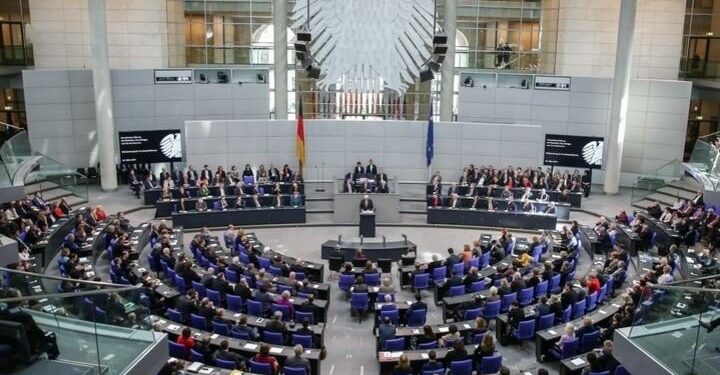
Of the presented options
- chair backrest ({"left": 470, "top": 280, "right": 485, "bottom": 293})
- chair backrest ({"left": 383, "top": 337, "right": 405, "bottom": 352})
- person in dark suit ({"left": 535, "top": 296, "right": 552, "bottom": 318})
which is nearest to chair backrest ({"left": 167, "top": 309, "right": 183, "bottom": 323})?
chair backrest ({"left": 383, "top": 337, "right": 405, "bottom": 352})

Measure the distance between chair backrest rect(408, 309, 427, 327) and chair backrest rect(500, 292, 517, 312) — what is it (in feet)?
5.95

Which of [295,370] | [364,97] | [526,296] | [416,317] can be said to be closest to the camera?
[295,370]

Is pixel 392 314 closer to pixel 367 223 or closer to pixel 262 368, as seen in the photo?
pixel 262 368

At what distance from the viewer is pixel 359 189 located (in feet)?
76.9

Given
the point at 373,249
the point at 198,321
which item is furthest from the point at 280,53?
→ the point at 198,321

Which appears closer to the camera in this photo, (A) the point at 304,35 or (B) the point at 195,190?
(A) the point at 304,35

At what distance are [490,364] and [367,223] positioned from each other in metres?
9.56

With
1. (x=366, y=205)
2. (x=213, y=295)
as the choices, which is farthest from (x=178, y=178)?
(x=213, y=295)

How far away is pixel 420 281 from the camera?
1636cm

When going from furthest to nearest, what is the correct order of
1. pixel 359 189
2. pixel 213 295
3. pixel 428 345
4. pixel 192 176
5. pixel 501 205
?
pixel 192 176 < pixel 359 189 < pixel 501 205 < pixel 213 295 < pixel 428 345

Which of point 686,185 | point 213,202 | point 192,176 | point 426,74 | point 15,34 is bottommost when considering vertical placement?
point 213,202

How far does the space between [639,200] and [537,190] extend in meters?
4.41

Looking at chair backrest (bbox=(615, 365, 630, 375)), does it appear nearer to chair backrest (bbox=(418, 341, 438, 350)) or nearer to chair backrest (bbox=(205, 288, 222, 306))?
chair backrest (bbox=(418, 341, 438, 350))

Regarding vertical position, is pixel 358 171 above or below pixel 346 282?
above
